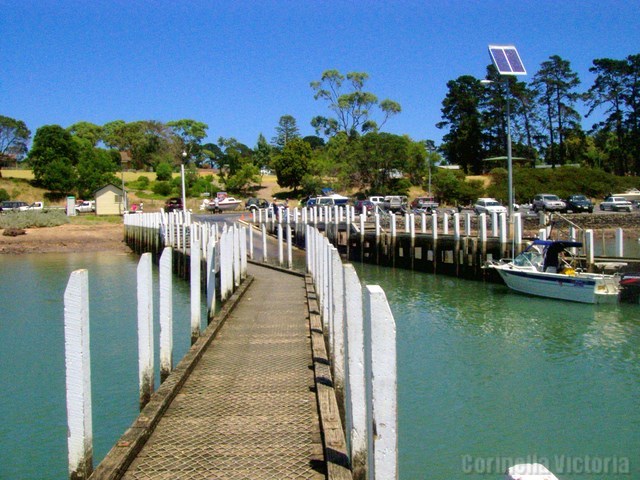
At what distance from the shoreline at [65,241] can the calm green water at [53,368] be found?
20.4 metres

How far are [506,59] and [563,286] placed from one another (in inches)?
513

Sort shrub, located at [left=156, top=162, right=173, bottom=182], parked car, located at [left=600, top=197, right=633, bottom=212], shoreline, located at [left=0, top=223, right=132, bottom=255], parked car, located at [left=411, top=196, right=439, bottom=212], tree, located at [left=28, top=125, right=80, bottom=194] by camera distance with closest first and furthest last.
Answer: shoreline, located at [left=0, top=223, right=132, bottom=255] → parked car, located at [left=600, top=197, right=633, bottom=212] → parked car, located at [left=411, top=196, right=439, bottom=212] → tree, located at [left=28, top=125, right=80, bottom=194] → shrub, located at [left=156, top=162, right=173, bottom=182]

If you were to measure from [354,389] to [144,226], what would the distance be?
38908mm

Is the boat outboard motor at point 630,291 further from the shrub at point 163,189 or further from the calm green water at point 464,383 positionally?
the shrub at point 163,189

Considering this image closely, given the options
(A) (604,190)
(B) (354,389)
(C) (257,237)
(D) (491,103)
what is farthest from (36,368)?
(D) (491,103)

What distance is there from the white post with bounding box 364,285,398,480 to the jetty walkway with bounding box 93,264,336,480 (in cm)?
133

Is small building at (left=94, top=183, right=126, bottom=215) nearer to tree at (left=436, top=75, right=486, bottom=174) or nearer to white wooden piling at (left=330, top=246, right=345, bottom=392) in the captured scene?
tree at (left=436, top=75, right=486, bottom=174)

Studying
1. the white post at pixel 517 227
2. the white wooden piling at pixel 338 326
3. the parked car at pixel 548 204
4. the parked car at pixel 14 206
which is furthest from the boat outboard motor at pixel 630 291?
the parked car at pixel 14 206

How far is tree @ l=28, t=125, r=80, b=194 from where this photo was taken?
79625mm

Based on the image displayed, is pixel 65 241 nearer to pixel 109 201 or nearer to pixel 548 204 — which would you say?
pixel 109 201

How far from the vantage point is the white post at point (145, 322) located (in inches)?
362

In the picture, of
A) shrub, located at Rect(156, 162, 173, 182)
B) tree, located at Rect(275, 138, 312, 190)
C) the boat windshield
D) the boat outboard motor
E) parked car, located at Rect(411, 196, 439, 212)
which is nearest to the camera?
the boat outboard motor

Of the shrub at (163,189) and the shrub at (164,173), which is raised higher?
the shrub at (164,173)

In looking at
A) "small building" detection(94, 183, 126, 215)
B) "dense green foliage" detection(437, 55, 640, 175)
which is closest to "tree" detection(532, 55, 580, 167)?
"dense green foliage" detection(437, 55, 640, 175)
